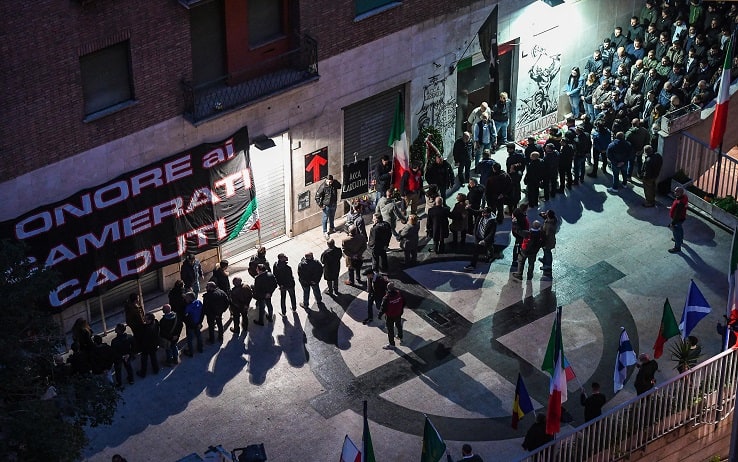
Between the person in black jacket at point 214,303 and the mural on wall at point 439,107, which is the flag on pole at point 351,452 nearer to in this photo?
the person in black jacket at point 214,303

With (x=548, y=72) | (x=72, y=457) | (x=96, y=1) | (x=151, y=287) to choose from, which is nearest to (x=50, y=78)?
(x=96, y=1)

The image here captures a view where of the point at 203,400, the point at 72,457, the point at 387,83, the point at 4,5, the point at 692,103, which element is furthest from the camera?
the point at 692,103

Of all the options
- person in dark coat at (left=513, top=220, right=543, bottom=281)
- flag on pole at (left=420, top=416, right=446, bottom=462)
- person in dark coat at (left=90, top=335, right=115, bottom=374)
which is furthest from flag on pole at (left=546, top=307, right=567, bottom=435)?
person in dark coat at (left=90, top=335, right=115, bottom=374)

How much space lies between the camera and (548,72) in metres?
46.3

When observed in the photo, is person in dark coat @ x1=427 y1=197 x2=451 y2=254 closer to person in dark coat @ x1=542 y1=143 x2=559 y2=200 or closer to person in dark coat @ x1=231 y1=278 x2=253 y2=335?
person in dark coat @ x1=542 y1=143 x2=559 y2=200

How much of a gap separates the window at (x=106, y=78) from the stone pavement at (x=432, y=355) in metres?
6.47

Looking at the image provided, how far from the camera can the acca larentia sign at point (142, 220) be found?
113 ft

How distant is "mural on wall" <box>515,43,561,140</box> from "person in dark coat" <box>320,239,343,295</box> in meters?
10.7

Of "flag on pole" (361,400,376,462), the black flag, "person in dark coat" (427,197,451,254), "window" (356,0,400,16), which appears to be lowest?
"person in dark coat" (427,197,451,254)

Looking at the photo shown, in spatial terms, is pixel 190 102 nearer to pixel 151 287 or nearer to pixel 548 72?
pixel 151 287

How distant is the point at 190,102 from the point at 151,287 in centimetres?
514

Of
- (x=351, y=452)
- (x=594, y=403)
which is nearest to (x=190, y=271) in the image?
(x=351, y=452)

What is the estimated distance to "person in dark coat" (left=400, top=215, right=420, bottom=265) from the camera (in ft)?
127

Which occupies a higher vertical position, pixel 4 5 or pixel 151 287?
pixel 4 5
